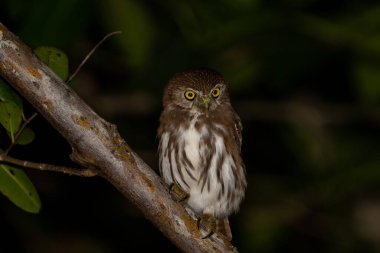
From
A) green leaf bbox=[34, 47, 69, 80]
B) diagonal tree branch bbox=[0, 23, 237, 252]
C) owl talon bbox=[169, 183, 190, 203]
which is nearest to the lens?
diagonal tree branch bbox=[0, 23, 237, 252]

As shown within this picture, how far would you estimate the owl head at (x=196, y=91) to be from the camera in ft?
16.8

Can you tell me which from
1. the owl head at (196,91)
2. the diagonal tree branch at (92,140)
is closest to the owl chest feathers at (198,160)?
the owl head at (196,91)

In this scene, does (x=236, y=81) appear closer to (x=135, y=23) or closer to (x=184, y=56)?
(x=184, y=56)

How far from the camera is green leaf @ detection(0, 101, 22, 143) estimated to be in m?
3.50

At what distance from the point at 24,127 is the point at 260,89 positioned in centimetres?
393

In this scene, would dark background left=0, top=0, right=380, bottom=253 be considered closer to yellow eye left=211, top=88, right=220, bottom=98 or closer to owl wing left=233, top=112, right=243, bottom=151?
yellow eye left=211, top=88, right=220, bottom=98

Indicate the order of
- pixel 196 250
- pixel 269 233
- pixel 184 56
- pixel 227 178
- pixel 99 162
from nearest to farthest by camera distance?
pixel 99 162, pixel 196 250, pixel 227 178, pixel 184 56, pixel 269 233

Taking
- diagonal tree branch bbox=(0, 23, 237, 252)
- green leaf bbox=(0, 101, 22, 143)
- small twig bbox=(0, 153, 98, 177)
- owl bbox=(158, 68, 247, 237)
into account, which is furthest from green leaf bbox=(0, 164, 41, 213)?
owl bbox=(158, 68, 247, 237)

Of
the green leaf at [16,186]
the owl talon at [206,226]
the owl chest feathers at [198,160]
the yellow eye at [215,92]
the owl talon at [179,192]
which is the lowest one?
the green leaf at [16,186]

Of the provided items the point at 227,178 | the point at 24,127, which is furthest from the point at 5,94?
the point at 227,178

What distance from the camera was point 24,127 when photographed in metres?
3.62

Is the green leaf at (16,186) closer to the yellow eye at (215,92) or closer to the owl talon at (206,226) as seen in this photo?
the owl talon at (206,226)

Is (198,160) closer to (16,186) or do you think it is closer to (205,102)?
(205,102)

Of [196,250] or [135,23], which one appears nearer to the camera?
[196,250]
